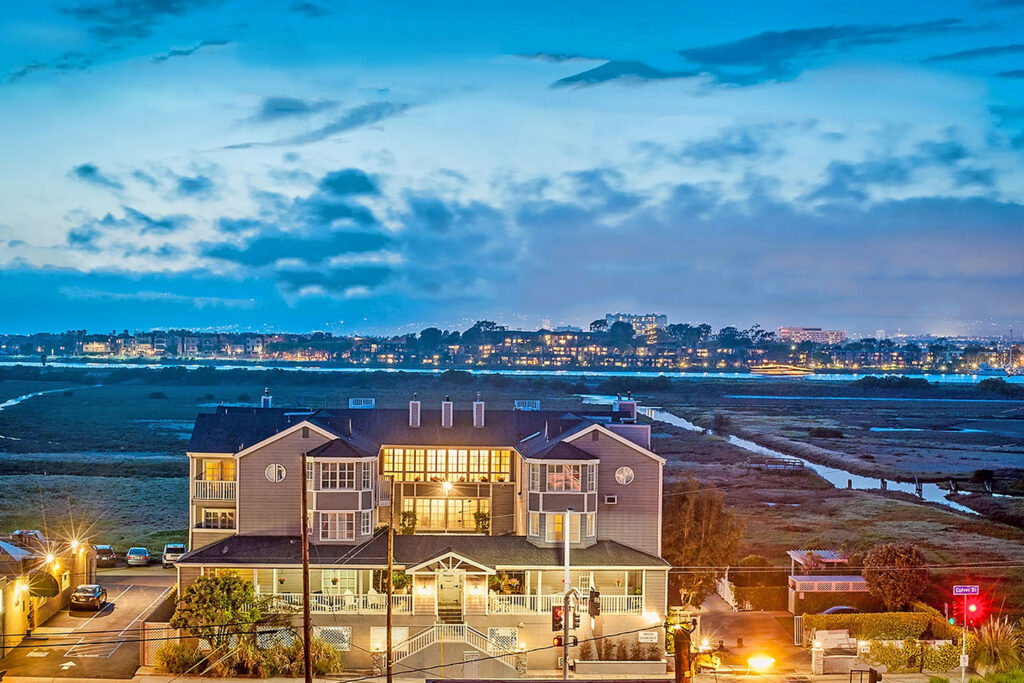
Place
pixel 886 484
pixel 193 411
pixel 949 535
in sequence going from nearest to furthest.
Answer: pixel 949 535 < pixel 886 484 < pixel 193 411

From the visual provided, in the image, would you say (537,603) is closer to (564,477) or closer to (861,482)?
(564,477)

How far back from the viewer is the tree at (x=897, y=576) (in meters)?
30.1

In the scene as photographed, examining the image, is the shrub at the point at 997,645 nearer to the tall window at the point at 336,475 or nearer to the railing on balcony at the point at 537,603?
Result: the railing on balcony at the point at 537,603

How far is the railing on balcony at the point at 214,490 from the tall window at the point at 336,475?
467cm

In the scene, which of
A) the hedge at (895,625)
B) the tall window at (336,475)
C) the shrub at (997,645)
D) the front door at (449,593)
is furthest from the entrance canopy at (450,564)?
the shrub at (997,645)

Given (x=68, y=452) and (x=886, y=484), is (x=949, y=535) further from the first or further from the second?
(x=68, y=452)

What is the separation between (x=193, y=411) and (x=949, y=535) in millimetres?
99920

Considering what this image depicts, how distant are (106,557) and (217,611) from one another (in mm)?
17361

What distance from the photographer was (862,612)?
97.9ft

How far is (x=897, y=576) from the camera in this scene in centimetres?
3016

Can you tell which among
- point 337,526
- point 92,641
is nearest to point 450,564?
point 337,526

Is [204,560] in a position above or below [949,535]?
above

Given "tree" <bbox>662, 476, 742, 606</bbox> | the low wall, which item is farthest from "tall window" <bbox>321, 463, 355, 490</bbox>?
"tree" <bbox>662, 476, 742, 606</bbox>

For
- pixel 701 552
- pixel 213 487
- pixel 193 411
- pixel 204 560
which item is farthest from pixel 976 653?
pixel 193 411
